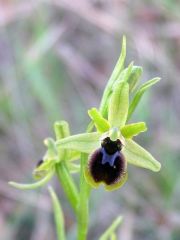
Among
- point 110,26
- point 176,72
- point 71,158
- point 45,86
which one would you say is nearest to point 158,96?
point 176,72

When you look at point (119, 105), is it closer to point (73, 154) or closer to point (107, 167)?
point (107, 167)

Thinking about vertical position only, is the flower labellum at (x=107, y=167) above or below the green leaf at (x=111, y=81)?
below

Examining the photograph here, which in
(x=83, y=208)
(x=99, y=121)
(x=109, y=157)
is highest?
(x=99, y=121)

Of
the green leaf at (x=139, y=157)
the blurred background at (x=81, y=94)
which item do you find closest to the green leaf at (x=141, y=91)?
the green leaf at (x=139, y=157)

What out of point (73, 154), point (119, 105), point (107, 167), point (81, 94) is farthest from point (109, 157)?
point (81, 94)

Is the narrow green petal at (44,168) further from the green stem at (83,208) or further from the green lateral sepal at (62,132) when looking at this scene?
the green stem at (83,208)

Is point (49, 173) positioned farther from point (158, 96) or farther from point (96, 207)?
point (158, 96)

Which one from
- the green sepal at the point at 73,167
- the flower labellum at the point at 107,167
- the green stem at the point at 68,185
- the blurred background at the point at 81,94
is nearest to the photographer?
the flower labellum at the point at 107,167
